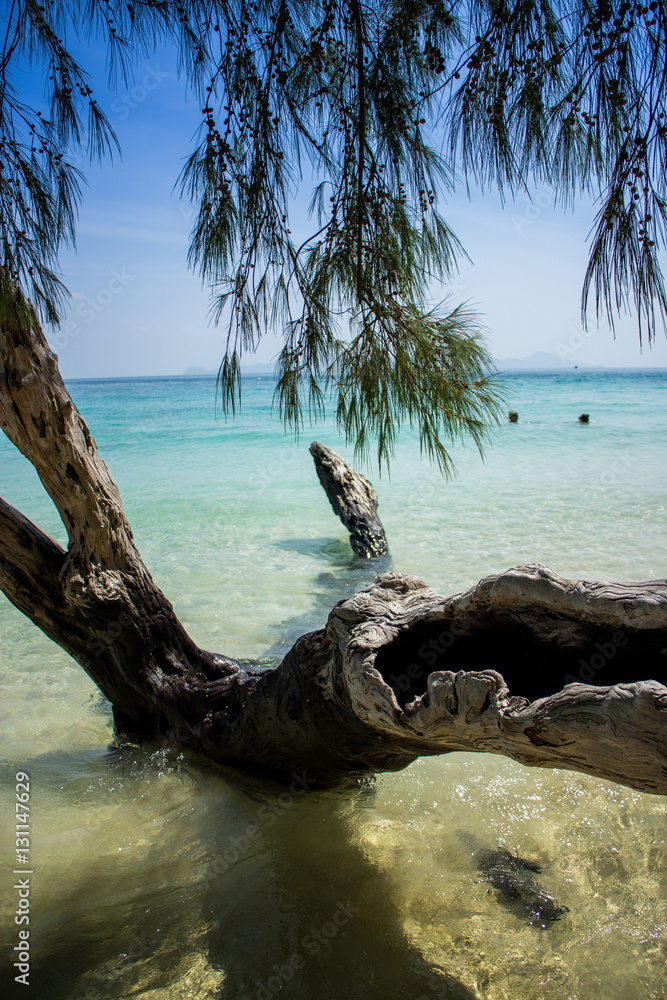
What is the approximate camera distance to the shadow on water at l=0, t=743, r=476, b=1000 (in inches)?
58.9

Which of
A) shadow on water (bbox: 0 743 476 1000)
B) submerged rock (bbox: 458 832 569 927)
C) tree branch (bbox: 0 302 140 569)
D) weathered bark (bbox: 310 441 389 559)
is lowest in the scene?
shadow on water (bbox: 0 743 476 1000)

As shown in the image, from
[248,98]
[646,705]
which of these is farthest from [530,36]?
[646,705]

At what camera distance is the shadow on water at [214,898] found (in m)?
1.50

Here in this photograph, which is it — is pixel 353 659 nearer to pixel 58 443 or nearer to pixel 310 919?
pixel 310 919

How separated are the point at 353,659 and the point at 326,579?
148 inches

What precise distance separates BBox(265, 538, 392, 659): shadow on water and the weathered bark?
0.16 meters

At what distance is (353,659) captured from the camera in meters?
1.66

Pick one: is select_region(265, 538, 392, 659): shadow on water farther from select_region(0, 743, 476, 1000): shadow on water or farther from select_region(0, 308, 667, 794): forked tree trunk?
select_region(0, 743, 476, 1000): shadow on water

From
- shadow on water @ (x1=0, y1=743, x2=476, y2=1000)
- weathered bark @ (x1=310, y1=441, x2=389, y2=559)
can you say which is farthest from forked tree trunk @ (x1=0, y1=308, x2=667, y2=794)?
weathered bark @ (x1=310, y1=441, x2=389, y2=559)

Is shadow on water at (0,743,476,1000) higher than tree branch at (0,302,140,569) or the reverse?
the reverse

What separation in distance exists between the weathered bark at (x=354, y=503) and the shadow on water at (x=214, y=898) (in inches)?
150

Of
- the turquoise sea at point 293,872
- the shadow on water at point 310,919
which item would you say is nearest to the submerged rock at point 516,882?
the turquoise sea at point 293,872

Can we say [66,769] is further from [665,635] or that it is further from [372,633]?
[665,635]

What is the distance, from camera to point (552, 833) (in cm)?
198
